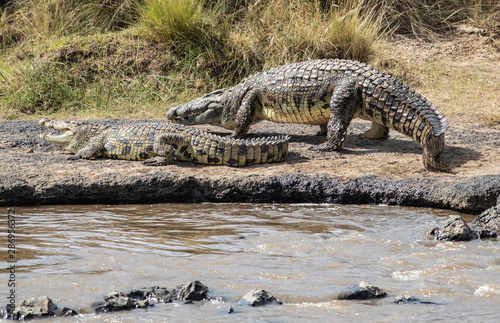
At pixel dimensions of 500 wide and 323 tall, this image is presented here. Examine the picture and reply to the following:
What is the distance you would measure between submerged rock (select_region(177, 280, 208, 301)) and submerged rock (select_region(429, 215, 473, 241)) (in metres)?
1.83

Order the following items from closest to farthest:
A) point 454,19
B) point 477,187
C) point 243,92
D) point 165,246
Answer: point 165,246, point 477,187, point 243,92, point 454,19

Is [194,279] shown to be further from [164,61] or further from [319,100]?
[164,61]

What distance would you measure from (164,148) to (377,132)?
→ 2507mm

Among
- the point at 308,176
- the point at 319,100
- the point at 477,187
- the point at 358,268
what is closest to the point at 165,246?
the point at 358,268

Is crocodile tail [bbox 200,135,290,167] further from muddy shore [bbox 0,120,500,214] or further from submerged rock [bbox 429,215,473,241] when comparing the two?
submerged rock [bbox 429,215,473,241]

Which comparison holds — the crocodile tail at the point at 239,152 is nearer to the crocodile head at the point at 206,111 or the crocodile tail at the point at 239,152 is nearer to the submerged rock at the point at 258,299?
the crocodile head at the point at 206,111

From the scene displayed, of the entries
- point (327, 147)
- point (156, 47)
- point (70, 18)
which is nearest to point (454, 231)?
point (327, 147)

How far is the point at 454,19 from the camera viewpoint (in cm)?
1198

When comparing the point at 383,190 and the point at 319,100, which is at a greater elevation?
the point at 319,100

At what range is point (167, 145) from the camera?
5.90 metres

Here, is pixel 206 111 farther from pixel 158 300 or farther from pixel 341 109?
pixel 158 300

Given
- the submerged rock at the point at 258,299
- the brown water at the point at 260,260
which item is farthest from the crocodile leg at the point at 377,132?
the submerged rock at the point at 258,299

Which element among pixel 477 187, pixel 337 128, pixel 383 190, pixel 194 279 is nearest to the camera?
pixel 194 279

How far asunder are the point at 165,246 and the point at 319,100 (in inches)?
121
